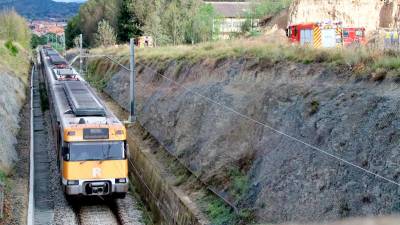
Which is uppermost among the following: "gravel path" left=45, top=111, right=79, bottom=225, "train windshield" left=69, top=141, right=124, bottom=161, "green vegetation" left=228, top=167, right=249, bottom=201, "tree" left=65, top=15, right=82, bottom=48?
"tree" left=65, top=15, right=82, bottom=48

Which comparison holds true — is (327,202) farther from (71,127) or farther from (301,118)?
(71,127)

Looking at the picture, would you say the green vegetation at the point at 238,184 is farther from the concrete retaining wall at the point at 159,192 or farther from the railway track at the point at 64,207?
the railway track at the point at 64,207

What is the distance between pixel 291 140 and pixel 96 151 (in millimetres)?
6289

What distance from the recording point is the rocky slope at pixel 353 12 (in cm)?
3950

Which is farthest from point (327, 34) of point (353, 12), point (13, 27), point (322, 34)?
point (13, 27)

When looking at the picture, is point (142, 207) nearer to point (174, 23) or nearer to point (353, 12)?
point (353, 12)

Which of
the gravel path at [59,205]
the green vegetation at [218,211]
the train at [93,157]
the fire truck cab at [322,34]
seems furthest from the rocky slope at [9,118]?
the fire truck cab at [322,34]

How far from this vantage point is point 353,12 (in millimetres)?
40000

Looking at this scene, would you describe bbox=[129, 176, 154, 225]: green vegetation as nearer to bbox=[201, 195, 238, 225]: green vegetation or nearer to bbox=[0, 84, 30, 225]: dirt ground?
bbox=[201, 195, 238, 225]: green vegetation

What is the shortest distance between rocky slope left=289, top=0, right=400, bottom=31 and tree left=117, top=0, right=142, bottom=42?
27083mm

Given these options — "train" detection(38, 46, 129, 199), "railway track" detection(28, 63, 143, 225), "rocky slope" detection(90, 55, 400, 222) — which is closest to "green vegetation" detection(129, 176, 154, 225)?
"railway track" detection(28, 63, 143, 225)

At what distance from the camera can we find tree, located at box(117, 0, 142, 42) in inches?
2539

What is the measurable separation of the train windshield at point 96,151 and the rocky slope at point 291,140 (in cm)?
244

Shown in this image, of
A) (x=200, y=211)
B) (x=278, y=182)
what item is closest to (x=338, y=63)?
(x=278, y=182)
